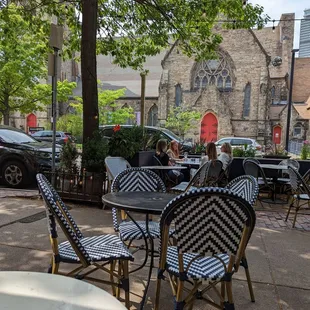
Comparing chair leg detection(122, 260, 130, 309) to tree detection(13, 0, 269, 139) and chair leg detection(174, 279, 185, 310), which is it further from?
tree detection(13, 0, 269, 139)

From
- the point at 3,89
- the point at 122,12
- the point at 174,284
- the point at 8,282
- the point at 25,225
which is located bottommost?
the point at 25,225

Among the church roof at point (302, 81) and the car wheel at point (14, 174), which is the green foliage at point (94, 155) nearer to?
the car wheel at point (14, 174)

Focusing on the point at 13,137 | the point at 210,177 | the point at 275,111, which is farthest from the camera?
the point at 275,111

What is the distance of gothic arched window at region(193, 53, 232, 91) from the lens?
3089 centimetres

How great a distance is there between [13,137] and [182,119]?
21905 mm

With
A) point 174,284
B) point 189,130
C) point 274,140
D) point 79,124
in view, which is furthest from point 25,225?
point 274,140

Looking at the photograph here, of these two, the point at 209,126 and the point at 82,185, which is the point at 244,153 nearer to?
the point at 82,185

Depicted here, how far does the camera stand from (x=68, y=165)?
6.38 m

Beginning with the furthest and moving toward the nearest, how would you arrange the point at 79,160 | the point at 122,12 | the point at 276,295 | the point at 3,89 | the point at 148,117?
the point at 148,117 → the point at 3,89 → the point at 122,12 → the point at 79,160 → the point at 276,295

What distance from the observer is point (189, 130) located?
30.4 meters

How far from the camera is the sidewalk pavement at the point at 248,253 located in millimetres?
2771

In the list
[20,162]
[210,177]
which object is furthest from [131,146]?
[20,162]

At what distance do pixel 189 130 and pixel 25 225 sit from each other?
26.6m

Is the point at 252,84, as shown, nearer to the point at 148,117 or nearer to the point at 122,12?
the point at 148,117
